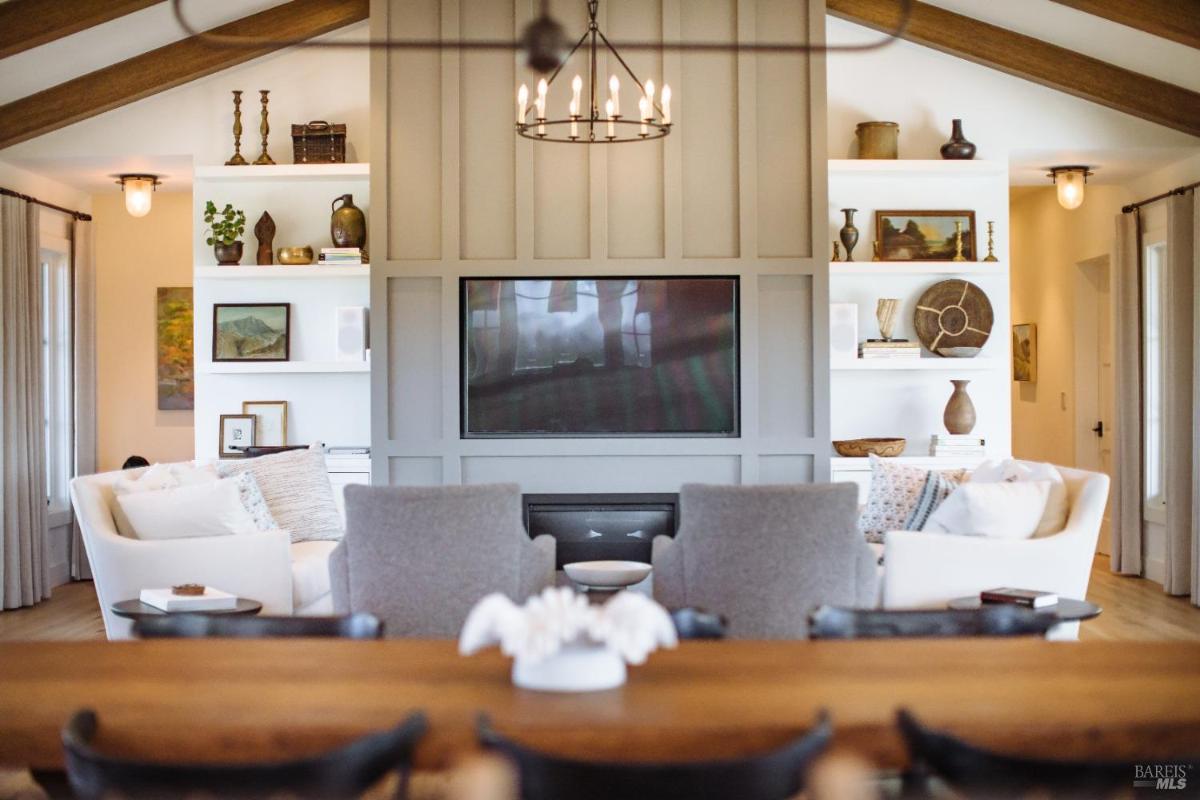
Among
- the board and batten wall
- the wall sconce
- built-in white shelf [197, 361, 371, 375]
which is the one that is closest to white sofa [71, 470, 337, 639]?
the board and batten wall

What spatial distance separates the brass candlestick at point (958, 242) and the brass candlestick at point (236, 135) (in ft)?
13.3

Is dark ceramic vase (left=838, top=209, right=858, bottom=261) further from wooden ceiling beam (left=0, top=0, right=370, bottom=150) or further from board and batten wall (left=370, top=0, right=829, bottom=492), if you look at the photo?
wooden ceiling beam (left=0, top=0, right=370, bottom=150)

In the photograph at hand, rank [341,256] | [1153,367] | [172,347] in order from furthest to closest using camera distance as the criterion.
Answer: [172,347] → [1153,367] → [341,256]

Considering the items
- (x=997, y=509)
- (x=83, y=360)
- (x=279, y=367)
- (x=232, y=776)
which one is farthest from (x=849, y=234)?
(x=232, y=776)

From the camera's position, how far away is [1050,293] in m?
9.45

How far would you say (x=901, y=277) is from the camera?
7.02 metres

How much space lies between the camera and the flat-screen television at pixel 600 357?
6.45 metres

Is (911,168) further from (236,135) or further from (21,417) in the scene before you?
(21,417)

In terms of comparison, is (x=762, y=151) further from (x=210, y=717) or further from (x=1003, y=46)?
(x=210, y=717)

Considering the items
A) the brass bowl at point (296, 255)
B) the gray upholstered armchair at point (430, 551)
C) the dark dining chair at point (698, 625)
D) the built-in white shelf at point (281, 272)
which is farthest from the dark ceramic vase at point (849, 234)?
the dark dining chair at point (698, 625)

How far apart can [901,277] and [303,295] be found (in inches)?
135

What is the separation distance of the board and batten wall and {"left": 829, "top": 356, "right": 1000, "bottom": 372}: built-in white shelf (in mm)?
430

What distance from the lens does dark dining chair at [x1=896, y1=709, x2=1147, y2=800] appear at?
62.9 inches

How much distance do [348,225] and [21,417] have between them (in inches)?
87.5
